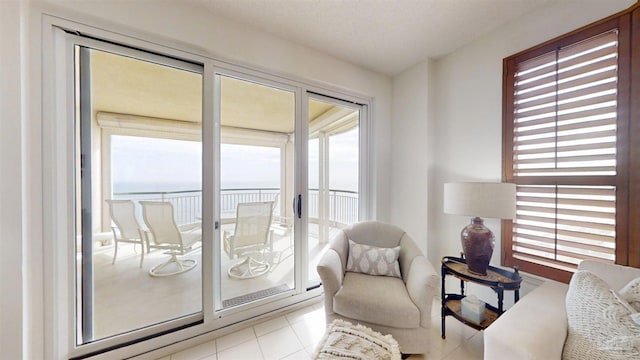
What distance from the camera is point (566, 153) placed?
164 cm

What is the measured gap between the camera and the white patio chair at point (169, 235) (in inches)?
72.7

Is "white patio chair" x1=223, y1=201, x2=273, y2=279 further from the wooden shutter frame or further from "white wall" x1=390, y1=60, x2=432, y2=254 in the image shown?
the wooden shutter frame

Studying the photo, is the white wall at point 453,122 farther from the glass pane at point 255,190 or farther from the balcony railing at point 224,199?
the glass pane at point 255,190

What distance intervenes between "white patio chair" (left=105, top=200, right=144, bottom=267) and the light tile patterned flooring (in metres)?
0.92

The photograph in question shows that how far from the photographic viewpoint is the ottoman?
1.18m

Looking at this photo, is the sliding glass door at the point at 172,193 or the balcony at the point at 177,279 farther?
the balcony at the point at 177,279

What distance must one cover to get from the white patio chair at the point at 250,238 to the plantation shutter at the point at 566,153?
2241mm

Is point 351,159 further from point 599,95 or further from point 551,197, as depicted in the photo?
point 599,95

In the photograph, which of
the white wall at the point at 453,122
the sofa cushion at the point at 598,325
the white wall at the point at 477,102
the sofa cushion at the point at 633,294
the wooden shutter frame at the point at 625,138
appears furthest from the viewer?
the white wall at the point at 453,122

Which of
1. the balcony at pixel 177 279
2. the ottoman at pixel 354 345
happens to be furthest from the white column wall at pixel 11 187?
the ottoman at pixel 354 345

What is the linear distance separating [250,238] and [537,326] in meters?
2.15

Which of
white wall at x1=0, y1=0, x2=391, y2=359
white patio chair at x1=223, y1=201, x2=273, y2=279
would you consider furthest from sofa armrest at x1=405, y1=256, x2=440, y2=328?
white wall at x1=0, y1=0, x2=391, y2=359

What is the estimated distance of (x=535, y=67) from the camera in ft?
5.92

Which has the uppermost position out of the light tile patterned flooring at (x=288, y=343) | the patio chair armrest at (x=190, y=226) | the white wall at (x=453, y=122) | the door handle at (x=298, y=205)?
the white wall at (x=453, y=122)
